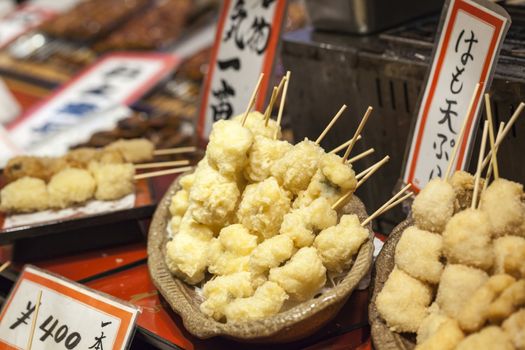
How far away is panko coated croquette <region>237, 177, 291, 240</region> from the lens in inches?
91.7

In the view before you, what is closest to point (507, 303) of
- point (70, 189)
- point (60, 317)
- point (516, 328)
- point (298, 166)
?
point (516, 328)

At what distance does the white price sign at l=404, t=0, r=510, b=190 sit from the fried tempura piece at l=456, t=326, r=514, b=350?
0.75 metres

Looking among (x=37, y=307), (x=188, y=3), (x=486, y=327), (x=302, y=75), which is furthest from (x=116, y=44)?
(x=486, y=327)

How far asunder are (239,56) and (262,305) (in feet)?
5.04

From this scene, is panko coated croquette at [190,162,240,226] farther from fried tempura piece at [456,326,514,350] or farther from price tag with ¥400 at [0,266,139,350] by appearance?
fried tempura piece at [456,326,514,350]

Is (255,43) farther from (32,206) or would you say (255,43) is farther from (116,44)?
(116,44)

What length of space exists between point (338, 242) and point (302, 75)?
4.95 ft

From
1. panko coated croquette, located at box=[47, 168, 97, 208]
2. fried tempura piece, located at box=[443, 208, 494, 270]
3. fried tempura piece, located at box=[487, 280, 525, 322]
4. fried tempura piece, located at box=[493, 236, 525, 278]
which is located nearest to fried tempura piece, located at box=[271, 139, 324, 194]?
fried tempura piece, located at box=[443, 208, 494, 270]

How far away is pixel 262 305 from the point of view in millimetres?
2143

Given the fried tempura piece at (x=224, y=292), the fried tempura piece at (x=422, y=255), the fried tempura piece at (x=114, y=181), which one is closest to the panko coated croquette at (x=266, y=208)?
the fried tempura piece at (x=224, y=292)

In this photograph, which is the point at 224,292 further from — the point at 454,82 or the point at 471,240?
the point at 454,82

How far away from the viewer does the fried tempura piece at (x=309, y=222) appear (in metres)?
2.25

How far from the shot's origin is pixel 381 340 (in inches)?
78.6

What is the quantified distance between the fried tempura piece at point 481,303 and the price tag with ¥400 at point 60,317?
1.11 m
